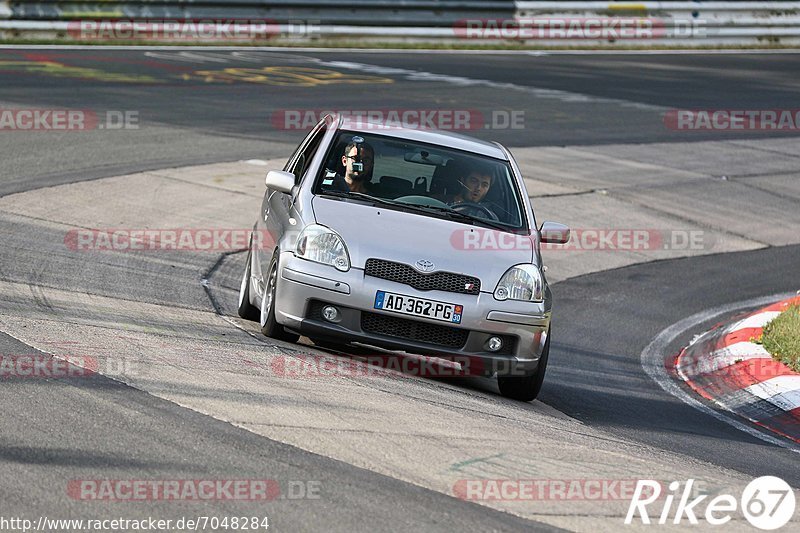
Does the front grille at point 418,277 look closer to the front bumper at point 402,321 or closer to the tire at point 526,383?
the front bumper at point 402,321

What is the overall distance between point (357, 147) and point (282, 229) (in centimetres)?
92

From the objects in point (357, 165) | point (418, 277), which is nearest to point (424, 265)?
point (418, 277)

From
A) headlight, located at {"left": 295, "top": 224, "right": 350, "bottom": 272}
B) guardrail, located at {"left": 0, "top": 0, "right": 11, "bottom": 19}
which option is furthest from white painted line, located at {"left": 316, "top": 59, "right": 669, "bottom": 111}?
headlight, located at {"left": 295, "top": 224, "right": 350, "bottom": 272}

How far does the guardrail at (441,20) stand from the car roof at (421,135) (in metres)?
17.8

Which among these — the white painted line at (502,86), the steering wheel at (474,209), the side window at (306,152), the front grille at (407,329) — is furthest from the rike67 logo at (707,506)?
the white painted line at (502,86)

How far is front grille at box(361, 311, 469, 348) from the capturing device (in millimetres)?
7695

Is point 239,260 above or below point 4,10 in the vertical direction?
below

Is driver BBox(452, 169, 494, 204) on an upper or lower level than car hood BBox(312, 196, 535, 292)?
upper

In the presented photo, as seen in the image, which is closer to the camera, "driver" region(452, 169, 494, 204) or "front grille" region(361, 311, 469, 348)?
"front grille" region(361, 311, 469, 348)

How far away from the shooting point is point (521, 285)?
793 cm

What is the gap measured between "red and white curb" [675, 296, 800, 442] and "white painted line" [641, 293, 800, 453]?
15cm

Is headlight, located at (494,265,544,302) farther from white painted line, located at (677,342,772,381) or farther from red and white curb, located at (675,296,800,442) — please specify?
white painted line, located at (677,342,772,381)

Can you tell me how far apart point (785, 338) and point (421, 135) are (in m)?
3.40

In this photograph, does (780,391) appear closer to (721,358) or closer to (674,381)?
(674,381)
